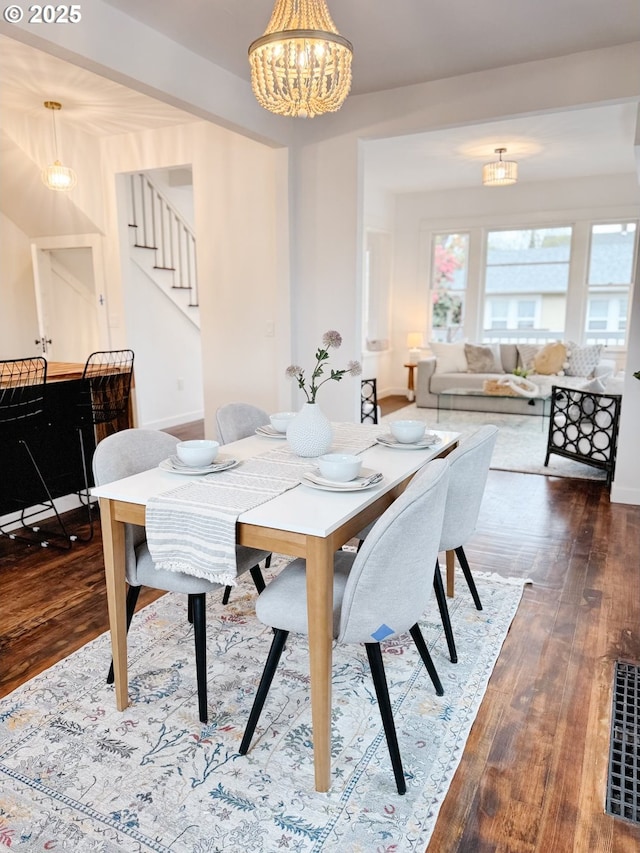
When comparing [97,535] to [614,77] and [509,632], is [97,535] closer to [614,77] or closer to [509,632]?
[509,632]

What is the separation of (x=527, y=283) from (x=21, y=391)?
22.9 ft

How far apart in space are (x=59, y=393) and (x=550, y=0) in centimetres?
347

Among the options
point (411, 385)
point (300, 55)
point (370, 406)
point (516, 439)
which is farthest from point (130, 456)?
point (411, 385)

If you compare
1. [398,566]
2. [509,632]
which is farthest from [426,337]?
[398,566]

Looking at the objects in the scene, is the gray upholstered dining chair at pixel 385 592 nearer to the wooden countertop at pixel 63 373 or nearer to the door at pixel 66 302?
the wooden countertop at pixel 63 373

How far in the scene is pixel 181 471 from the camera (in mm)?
2002

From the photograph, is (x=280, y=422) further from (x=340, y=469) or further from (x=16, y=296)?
(x=16, y=296)

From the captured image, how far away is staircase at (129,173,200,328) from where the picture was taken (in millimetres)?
6107

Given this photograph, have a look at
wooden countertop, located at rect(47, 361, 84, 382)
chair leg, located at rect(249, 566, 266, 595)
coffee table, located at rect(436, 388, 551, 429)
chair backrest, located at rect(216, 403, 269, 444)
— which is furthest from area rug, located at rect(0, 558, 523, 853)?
coffee table, located at rect(436, 388, 551, 429)

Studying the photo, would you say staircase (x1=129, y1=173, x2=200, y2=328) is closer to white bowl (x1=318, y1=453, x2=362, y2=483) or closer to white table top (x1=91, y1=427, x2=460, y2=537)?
white table top (x1=91, y1=427, x2=460, y2=537)

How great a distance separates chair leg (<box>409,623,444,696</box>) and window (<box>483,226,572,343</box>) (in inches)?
281

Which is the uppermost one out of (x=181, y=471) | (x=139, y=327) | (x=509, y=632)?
(x=139, y=327)

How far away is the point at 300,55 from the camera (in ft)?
7.19

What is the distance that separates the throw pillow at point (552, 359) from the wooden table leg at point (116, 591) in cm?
667
